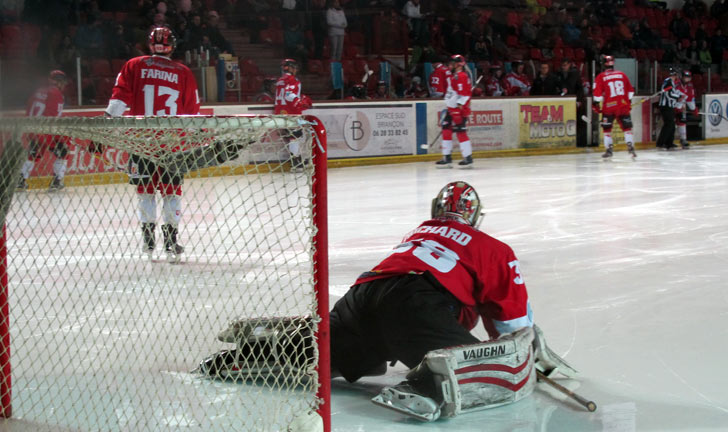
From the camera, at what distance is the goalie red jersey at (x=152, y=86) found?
568 cm

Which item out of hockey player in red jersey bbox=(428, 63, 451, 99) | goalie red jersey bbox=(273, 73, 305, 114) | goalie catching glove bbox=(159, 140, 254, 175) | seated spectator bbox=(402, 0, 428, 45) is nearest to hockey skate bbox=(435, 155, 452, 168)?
hockey player in red jersey bbox=(428, 63, 451, 99)

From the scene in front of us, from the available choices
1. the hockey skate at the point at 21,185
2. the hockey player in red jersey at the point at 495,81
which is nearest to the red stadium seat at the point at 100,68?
the hockey player in red jersey at the point at 495,81

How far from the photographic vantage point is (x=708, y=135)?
1742 cm

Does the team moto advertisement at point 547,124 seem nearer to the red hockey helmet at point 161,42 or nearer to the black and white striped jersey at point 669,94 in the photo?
the black and white striped jersey at point 669,94

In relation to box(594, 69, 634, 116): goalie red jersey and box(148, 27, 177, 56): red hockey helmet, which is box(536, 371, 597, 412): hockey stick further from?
box(594, 69, 634, 116): goalie red jersey

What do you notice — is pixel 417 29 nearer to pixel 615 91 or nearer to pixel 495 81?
pixel 495 81

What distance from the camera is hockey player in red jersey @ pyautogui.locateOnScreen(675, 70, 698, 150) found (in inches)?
620

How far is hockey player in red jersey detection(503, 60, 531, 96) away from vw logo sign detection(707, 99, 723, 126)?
4.09 metres

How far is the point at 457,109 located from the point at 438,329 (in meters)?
9.68

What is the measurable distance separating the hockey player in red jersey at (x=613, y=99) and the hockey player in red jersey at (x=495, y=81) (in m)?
2.16

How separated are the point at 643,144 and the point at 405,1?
17.9ft

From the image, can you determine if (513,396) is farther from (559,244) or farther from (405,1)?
(405,1)

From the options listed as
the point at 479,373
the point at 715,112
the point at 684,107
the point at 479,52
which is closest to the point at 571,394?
the point at 479,373

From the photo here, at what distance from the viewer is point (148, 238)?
5445mm
